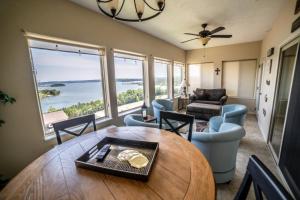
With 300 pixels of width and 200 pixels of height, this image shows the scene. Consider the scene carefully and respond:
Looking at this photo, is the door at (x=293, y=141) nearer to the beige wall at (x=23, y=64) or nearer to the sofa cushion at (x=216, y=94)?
the beige wall at (x=23, y=64)

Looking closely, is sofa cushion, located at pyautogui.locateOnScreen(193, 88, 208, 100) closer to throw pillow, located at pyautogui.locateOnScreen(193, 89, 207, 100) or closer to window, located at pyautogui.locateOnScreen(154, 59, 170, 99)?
throw pillow, located at pyautogui.locateOnScreen(193, 89, 207, 100)

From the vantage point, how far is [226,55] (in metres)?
5.70

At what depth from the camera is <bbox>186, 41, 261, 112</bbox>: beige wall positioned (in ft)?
17.3

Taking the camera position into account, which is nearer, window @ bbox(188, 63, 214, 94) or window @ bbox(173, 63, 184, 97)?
window @ bbox(173, 63, 184, 97)

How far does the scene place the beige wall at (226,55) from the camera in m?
5.26

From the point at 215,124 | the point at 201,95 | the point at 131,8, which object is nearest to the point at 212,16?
the point at 131,8

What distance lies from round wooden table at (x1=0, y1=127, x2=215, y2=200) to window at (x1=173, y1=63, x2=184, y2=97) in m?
4.99

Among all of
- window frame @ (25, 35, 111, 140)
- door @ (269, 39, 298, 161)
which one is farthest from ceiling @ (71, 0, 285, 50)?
door @ (269, 39, 298, 161)

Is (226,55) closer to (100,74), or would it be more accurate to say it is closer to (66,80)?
(100,74)

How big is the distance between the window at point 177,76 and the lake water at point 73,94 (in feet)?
12.3

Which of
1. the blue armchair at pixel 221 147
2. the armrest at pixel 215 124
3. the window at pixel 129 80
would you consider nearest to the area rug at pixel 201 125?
the armrest at pixel 215 124

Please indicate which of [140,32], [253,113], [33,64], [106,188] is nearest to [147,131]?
[106,188]

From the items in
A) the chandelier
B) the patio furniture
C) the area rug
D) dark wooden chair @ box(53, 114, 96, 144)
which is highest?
the chandelier

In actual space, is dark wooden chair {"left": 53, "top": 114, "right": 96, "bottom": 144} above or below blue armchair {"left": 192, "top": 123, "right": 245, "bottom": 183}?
above
